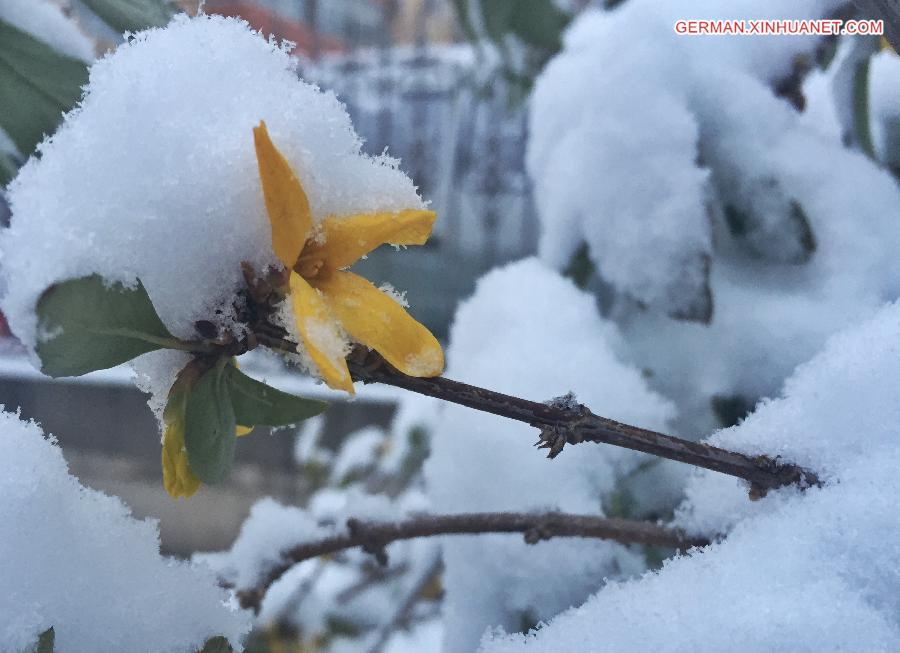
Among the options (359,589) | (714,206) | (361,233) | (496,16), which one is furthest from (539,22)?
(359,589)

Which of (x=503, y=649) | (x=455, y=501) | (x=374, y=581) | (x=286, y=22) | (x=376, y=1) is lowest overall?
(x=503, y=649)

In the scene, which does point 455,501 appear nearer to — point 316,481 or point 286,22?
point 316,481

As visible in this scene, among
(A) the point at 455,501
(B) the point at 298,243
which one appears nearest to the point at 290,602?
(A) the point at 455,501

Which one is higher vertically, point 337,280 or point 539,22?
point 539,22

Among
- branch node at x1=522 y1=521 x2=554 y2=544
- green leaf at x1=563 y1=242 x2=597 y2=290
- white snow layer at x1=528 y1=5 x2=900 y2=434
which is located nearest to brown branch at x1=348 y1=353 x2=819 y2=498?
branch node at x1=522 y1=521 x2=554 y2=544

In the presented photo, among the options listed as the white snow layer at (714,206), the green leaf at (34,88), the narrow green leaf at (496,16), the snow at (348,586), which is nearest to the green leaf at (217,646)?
the green leaf at (34,88)

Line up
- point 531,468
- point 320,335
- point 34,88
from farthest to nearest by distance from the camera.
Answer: point 531,468 → point 34,88 → point 320,335

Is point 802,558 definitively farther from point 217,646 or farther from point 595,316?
point 595,316
